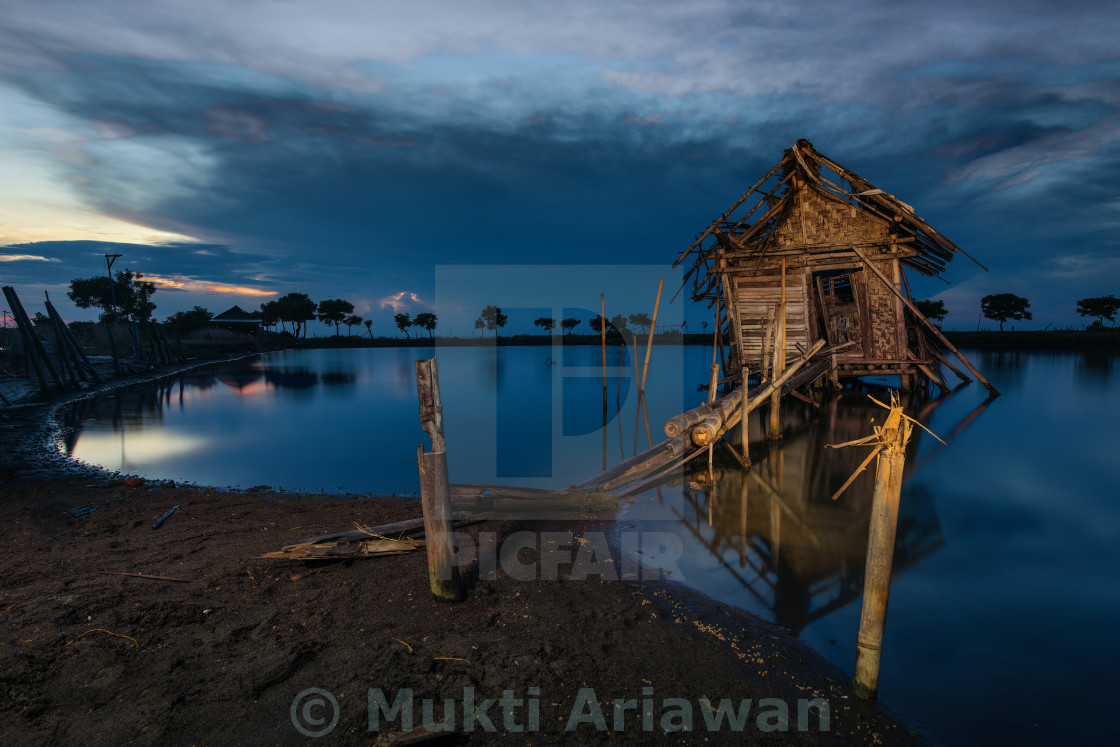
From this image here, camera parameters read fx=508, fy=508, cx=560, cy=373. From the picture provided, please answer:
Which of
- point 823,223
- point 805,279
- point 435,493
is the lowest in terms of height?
point 435,493

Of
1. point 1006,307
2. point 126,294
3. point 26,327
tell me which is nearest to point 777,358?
point 26,327

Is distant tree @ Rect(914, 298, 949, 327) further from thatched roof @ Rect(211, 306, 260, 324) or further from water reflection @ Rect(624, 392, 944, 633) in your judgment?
thatched roof @ Rect(211, 306, 260, 324)

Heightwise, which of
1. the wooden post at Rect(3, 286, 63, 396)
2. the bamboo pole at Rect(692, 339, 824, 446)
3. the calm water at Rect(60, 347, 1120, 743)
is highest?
the wooden post at Rect(3, 286, 63, 396)

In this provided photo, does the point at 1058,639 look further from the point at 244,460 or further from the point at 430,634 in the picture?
the point at 244,460

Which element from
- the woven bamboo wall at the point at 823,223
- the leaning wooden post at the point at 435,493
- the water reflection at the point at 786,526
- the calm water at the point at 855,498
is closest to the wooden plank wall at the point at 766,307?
the woven bamboo wall at the point at 823,223

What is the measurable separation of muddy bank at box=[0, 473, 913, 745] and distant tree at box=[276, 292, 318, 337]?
103 metres

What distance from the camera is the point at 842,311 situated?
23531mm

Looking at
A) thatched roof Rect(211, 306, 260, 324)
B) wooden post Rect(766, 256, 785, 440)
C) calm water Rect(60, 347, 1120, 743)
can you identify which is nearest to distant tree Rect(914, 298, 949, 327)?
calm water Rect(60, 347, 1120, 743)

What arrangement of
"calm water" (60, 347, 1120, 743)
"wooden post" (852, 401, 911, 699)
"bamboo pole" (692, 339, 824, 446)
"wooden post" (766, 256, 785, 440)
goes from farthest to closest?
"wooden post" (766, 256, 785, 440)
"bamboo pole" (692, 339, 824, 446)
"calm water" (60, 347, 1120, 743)
"wooden post" (852, 401, 911, 699)

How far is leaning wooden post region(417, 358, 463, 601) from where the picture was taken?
516cm

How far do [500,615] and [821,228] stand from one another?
733 inches

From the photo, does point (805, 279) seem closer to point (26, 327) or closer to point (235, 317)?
point (26, 327)

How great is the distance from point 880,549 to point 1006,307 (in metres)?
96.0

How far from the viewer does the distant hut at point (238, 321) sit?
78.4 meters
